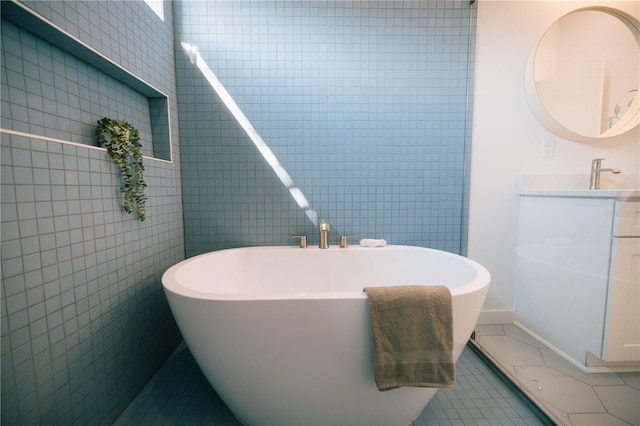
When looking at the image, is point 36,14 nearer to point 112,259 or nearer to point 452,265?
point 112,259

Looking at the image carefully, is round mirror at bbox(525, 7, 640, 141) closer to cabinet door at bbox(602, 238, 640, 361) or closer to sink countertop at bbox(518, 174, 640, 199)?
sink countertop at bbox(518, 174, 640, 199)

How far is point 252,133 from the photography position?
5.42 ft

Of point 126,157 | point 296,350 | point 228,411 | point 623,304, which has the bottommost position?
point 228,411

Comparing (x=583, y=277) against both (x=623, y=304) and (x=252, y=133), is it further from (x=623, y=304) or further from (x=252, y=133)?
(x=252, y=133)

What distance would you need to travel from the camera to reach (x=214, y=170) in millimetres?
1677

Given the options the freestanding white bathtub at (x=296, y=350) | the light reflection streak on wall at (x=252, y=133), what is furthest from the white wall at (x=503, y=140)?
the light reflection streak on wall at (x=252, y=133)

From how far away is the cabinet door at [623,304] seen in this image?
91cm

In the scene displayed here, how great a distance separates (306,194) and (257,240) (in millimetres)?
458

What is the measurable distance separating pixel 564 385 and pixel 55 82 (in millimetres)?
2464

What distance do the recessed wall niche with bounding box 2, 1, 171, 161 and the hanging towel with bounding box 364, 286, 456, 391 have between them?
1.24 m

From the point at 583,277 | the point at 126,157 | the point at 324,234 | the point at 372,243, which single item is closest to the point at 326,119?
Answer: the point at 324,234

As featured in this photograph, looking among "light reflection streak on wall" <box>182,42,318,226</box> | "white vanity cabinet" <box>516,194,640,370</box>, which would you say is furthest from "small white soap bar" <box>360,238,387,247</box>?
"white vanity cabinet" <box>516,194,640,370</box>

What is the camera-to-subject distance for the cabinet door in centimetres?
91

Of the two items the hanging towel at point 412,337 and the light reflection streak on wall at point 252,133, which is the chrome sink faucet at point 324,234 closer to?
the light reflection streak on wall at point 252,133
